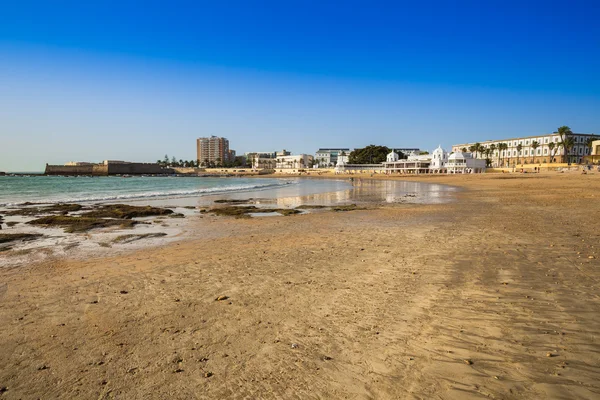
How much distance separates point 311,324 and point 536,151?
140 metres

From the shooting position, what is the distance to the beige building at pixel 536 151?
364 feet

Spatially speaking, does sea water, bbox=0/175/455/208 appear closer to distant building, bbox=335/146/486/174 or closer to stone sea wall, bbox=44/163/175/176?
distant building, bbox=335/146/486/174

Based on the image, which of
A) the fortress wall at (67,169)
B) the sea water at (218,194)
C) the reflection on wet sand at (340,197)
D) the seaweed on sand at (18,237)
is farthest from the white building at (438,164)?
the fortress wall at (67,169)

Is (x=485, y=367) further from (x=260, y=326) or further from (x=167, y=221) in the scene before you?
(x=167, y=221)

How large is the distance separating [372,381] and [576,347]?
9.04ft

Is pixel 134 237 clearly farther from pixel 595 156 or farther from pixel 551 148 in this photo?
pixel 551 148

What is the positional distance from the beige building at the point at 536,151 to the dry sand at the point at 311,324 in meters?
127

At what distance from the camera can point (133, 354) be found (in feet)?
15.0

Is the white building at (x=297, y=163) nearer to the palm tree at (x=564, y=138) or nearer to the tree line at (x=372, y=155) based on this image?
the tree line at (x=372, y=155)

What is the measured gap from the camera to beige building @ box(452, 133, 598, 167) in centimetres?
11086

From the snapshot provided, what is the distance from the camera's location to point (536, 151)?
119 metres

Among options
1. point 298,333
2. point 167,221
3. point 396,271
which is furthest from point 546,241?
point 167,221

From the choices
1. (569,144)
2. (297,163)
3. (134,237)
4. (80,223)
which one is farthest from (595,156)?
(297,163)

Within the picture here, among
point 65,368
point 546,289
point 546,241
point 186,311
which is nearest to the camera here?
point 65,368
